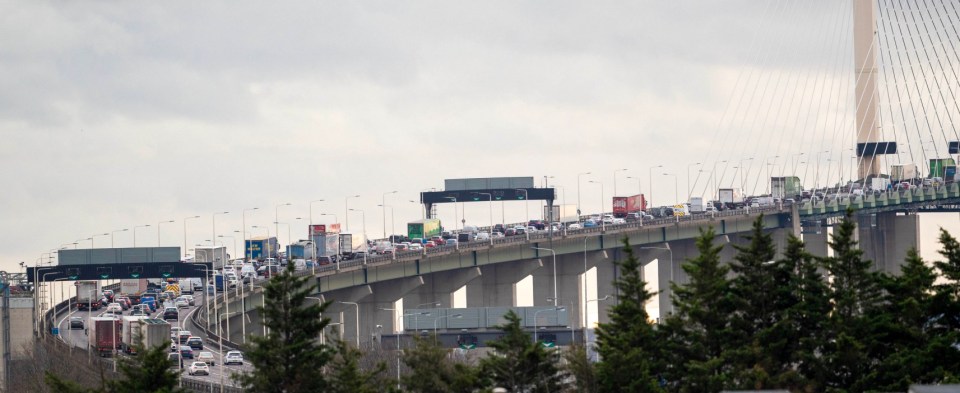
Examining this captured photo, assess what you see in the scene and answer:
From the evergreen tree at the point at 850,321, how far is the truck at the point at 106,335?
67240 mm

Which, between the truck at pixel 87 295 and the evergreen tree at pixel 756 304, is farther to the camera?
the truck at pixel 87 295

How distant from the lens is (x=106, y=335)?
125 meters

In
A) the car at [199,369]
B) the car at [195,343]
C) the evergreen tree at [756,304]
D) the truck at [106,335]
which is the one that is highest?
the evergreen tree at [756,304]

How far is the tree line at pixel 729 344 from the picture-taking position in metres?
61.9

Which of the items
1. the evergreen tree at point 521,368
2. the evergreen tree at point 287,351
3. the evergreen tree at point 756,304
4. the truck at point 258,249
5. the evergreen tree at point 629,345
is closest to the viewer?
the evergreen tree at point 287,351

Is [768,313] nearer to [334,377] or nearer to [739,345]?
[739,345]

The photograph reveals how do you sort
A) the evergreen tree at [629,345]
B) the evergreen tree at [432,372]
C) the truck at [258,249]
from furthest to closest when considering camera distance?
the truck at [258,249] < the evergreen tree at [432,372] < the evergreen tree at [629,345]

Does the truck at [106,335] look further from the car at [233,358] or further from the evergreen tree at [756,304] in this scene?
the evergreen tree at [756,304]

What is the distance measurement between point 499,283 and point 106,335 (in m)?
65.1

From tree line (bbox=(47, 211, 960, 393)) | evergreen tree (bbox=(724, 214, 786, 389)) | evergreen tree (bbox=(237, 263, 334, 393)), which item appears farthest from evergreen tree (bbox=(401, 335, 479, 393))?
evergreen tree (bbox=(724, 214, 786, 389))

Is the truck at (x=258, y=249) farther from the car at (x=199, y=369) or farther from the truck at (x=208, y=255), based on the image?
the car at (x=199, y=369)

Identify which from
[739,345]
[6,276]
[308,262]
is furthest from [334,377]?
[308,262]

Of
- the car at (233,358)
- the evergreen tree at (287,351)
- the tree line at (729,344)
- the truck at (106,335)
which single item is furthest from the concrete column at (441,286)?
the evergreen tree at (287,351)

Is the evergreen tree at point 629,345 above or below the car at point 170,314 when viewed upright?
above
